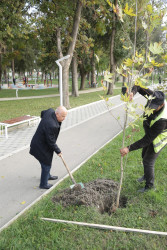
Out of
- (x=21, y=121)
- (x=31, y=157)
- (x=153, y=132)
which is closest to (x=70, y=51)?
(x=21, y=121)

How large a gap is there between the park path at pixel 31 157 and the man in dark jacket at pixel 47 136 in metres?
0.63

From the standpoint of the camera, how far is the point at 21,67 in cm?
3981

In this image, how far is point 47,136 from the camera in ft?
13.0

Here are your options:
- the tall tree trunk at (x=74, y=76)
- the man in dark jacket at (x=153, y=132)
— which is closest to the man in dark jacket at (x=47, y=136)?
the man in dark jacket at (x=153, y=132)

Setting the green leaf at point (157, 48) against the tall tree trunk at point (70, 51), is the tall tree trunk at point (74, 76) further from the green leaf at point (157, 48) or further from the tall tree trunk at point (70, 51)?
the green leaf at point (157, 48)

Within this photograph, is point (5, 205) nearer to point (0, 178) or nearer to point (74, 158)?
point (0, 178)

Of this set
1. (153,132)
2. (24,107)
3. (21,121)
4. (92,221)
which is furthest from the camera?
(24,107)

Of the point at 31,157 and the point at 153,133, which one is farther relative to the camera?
the point at 31,157

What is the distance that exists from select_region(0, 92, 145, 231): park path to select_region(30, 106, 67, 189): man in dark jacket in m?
0.63

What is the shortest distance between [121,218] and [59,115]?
6.45ft

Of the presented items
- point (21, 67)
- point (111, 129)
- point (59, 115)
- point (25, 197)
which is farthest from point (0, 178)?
point (21, 67)

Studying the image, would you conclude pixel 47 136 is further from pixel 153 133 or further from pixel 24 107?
pixel 24 107

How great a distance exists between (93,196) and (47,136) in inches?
50.9

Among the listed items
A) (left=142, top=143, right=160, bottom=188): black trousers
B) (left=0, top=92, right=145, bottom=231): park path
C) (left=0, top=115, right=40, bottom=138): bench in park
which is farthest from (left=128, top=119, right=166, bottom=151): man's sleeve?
(left=0, top=115, right=40, bottom=138): bench in park
